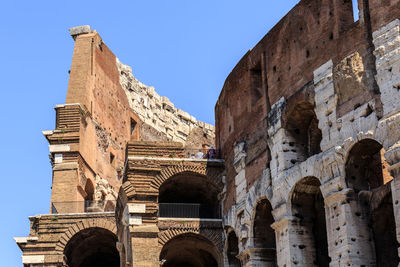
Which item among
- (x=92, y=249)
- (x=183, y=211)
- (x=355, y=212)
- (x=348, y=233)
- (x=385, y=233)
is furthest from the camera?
(x=92, y=249)

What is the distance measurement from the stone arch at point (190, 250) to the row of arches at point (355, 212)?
280 cm

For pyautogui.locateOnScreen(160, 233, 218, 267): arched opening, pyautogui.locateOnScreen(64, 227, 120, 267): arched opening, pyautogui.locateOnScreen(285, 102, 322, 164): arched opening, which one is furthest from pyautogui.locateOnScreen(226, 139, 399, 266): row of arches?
pyautogui.locateOnScreen(64, 227, 120, 267): arched opening

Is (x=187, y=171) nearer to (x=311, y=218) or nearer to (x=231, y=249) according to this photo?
(x=231, y=249)

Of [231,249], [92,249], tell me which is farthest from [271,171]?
[92,249]

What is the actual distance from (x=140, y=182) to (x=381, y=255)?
8269 mm

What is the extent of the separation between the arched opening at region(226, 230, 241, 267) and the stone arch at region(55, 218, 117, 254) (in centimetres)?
564

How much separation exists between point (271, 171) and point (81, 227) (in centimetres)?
932

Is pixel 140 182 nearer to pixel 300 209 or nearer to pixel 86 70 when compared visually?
pixel 300 209

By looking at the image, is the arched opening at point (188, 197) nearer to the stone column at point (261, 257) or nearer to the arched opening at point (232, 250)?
the arched opening at point (232, 250)

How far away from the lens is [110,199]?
3478cm

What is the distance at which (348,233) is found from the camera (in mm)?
17484

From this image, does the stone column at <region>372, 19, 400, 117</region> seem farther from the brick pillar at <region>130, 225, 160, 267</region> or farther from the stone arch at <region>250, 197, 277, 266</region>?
the brick pillar at <region>130, 225, 160, 267</region>

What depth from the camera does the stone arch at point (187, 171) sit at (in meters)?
24.8

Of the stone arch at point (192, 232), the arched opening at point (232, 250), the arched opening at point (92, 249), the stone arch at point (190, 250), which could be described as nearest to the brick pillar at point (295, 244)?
the arched opening at point (232, 250)
